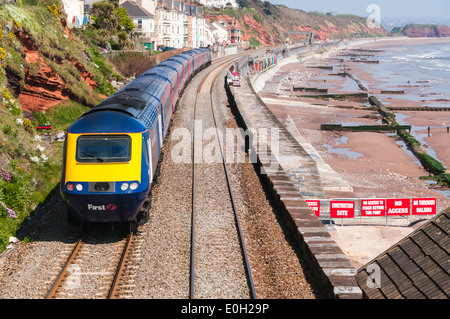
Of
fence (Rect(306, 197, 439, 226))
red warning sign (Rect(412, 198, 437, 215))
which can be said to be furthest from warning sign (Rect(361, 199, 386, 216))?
red warning sign (Rect(412, 198, 437, 215))

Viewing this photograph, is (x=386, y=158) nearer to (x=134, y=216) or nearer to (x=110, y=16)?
(x=134, y=216)

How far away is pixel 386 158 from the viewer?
33.3 metres

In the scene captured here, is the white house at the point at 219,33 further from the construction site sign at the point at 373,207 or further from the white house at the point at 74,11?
the construction site sign at the point at 373,207

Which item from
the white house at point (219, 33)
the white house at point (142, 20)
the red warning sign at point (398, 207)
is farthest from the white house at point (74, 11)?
the white house at point (219, 33)

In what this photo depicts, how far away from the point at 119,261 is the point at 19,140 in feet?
29.8

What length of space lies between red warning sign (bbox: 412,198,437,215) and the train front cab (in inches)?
458

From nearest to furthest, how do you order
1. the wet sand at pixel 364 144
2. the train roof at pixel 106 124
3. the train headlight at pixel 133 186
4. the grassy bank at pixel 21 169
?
the train headlight at pixel 133 186 < the train roof at pixel 106 124 < the grassy bank at pixel 21 169 < the wet sand at pixel 364 144

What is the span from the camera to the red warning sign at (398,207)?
62.2 ft

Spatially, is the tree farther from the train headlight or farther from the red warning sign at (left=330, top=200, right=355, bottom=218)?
the train headlight

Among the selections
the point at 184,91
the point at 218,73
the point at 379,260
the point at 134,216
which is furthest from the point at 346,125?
the point at 379,260

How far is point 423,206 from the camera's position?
763 inches

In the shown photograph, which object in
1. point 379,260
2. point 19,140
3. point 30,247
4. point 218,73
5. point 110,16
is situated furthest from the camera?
point 218,73

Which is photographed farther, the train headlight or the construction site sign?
the construction site sign

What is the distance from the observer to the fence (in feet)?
59.3
